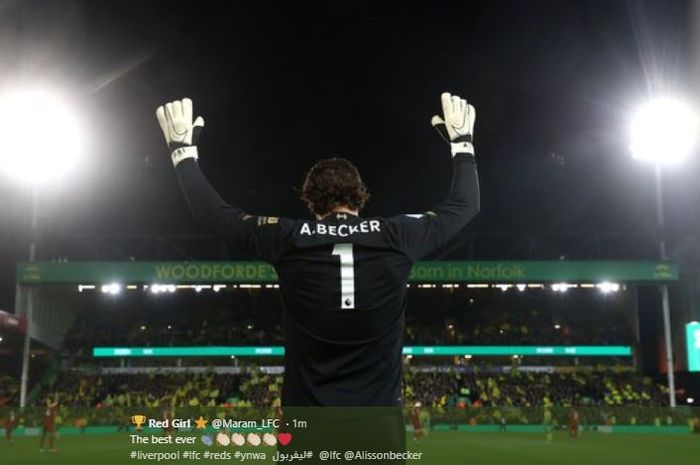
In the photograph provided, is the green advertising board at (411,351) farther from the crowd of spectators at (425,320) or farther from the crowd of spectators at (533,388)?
the crowd of spectators at (533,388)

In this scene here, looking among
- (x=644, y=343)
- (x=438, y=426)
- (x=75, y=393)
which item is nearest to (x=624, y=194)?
(x=644, y=343)

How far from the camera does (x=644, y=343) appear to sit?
42.3 meters

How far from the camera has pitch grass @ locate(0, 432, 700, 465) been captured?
63.0 ft

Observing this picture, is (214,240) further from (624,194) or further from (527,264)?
(624,194)

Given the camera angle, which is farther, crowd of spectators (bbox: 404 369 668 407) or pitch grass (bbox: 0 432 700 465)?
crowd of spectators (bbox: 404 369 668 407)

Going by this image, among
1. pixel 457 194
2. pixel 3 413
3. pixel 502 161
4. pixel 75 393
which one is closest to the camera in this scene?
pixel 457 194

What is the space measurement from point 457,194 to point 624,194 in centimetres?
3620

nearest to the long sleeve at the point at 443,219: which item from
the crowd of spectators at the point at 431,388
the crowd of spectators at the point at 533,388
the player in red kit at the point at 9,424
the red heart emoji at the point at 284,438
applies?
the red heart emoji at the point at 284,438

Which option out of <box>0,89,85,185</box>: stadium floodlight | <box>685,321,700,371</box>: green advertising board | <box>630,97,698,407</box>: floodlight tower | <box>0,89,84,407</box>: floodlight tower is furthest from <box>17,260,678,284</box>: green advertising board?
<box>630,97,698,407</box>: floodlight tower

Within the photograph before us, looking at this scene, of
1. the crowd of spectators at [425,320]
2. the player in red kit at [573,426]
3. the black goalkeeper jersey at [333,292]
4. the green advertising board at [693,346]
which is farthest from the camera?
the crowd of spectators at [425,320]

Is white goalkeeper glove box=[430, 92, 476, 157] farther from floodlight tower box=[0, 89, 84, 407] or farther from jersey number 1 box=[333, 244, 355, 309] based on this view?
floodlight tower box=[0, 89, 84, 407]

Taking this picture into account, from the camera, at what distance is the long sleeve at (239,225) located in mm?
2582

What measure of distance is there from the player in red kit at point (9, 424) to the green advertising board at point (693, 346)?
28040 millimetres

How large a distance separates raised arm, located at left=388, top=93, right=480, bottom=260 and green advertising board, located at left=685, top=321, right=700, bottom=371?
106ft
